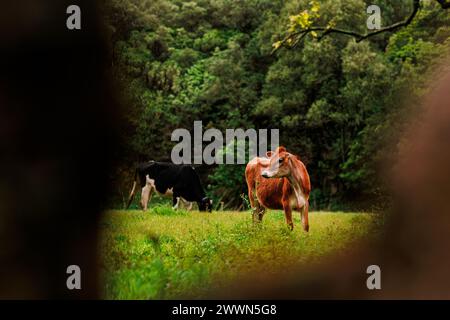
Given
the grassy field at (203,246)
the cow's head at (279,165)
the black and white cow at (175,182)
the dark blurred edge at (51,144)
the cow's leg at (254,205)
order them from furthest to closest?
the black and white cow at (175,182), the cow's leg at (254,205), the cow's head at (279,165), the grassy field at (203,246), the dark blurred edge at (51,144)

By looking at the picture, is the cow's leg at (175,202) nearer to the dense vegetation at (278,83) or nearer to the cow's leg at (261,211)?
the dense vegetation at (278,83)

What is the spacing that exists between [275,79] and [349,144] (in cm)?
121

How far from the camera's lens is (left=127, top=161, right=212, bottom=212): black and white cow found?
5.73 meters

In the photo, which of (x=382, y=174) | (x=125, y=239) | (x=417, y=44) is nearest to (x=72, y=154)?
(x=125, y=239)

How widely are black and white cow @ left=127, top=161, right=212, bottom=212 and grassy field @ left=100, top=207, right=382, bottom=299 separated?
0.19 metres

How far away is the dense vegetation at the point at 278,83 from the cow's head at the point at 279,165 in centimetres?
73

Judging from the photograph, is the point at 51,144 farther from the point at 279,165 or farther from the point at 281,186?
the point at 281,186

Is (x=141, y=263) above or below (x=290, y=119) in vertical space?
below

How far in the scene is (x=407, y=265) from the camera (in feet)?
7.38

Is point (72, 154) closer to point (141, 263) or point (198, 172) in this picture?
point (141, 263)

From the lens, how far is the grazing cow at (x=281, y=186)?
507 cm

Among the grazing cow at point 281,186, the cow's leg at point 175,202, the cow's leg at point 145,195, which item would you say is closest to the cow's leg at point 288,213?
the grazing cow at point 281,186

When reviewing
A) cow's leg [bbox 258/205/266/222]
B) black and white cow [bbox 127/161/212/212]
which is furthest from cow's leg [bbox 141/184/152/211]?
cow's leg [bbox 258/205/266/222]

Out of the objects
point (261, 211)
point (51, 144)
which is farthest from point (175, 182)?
point (51, 144)
